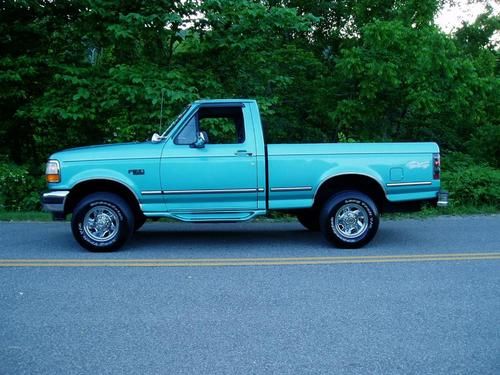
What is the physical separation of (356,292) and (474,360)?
5.64 feet

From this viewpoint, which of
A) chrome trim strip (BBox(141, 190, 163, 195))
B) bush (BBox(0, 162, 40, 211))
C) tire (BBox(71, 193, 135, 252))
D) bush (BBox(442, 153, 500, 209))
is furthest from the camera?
bush (BBox(442, 153, 500, 209))

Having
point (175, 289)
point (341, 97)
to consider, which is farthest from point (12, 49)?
point (175, 289)

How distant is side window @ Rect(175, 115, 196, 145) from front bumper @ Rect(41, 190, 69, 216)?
1.64 meters

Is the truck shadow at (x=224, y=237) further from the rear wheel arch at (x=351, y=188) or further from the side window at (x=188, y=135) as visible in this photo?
the side window at (x=188, y=135)

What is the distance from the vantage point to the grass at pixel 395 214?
10.4m

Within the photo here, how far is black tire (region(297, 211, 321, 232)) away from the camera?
29.0ft

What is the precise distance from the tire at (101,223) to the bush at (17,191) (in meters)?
4.37

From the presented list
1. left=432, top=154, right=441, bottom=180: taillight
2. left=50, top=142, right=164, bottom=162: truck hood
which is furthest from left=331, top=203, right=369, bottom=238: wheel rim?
left=50, top=142, right=164, bottom=162: truck hood

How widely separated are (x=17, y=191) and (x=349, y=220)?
7.26 meters

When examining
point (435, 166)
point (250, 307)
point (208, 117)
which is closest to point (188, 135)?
point (208, 117)

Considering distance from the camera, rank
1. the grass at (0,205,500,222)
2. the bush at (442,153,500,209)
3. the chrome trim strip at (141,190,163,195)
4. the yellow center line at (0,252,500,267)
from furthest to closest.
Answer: the bush at (442,153,500,209) < the grass at (0,205,500,222) < the chrome trim strip at (141,190,163,195) < the yellow center line at (0,252,500,267)

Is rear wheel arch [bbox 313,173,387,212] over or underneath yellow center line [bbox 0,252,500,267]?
over

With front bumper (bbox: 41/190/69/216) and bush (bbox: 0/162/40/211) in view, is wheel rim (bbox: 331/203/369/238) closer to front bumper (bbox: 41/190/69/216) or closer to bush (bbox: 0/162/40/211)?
front bumper (bbox: 41/190/69/216)

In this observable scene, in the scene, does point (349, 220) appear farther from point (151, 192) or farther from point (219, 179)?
point (151, 192)
